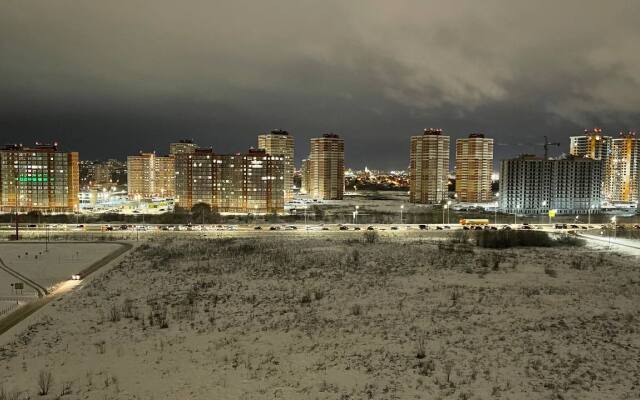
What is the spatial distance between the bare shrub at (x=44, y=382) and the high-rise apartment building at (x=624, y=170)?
16239cm

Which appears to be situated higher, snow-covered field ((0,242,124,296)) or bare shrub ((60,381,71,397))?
snow-covered field ((0,242,124,296))

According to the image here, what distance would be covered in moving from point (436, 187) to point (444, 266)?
99.7 metres

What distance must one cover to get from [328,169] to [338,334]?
131 metres

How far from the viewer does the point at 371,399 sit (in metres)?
14.4

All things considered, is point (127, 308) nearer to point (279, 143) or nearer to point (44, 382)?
point (44, 382)

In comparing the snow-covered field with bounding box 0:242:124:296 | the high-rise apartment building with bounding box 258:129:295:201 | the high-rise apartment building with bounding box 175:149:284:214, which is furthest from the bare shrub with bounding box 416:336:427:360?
the high-rise apartment building with bounding box 258:129:295:201

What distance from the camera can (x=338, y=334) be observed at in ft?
67.9

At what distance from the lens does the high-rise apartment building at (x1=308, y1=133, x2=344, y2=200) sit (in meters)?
151

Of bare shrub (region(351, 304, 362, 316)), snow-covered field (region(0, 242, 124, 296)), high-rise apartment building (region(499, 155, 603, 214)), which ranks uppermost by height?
high-rise apartment building (region(499, 155, 603, 214))

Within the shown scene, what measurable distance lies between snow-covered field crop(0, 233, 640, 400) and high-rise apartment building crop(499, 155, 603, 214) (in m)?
71.6

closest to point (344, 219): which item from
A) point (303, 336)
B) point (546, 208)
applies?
point (546, 208)

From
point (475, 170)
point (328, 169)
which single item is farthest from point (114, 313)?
point (328, 169)

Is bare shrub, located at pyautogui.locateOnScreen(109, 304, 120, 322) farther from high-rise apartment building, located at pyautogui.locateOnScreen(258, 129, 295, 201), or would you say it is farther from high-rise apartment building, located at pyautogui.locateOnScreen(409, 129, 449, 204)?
high-rise apartment building, located at pyautogui.locateOnScreen(258, 129, 295, 201)

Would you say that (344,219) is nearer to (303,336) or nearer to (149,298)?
(149,298)
